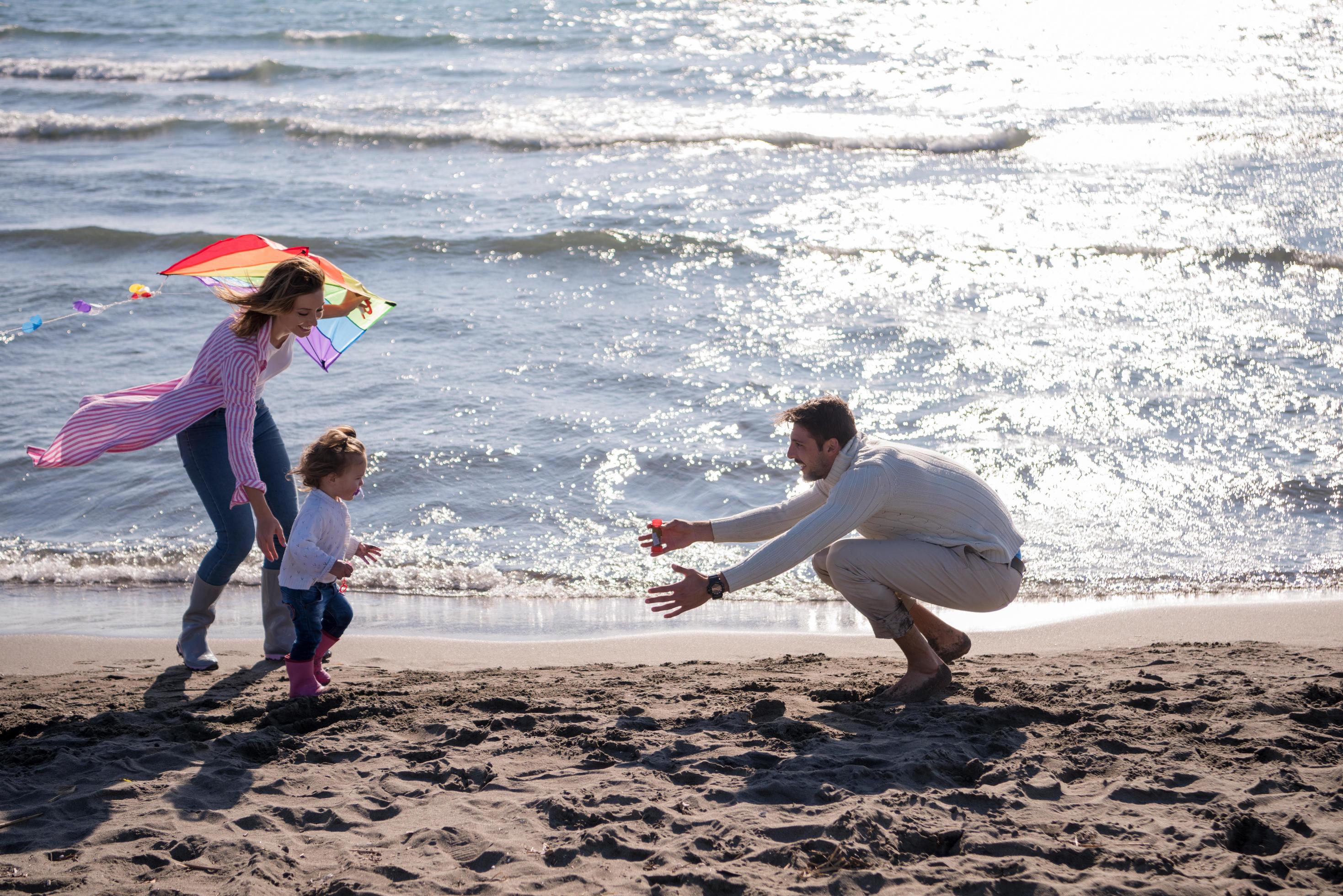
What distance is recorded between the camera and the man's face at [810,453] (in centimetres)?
418

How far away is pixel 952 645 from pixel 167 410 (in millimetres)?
3399

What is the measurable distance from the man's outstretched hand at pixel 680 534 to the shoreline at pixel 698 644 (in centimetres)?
97

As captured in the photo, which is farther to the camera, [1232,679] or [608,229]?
[608,229]

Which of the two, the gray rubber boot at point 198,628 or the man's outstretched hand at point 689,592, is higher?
the man's outstretched hand at point 689,592

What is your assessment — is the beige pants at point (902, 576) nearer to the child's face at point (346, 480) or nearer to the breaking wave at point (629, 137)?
the child's face at point (346, 480)

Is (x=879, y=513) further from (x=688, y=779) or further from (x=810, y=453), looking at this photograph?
(x=688, y=779)

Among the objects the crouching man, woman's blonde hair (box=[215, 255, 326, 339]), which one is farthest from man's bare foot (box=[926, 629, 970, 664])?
woman's blonde hair (box=[215, 255, 326, 339])

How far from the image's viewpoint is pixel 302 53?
83.8 feet

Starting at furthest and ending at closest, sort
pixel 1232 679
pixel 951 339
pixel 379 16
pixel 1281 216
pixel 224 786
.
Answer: pixel 379 16 → pixel 1281 216 → pixel 951 339 → pixel 1232 679 → pixel 224 786

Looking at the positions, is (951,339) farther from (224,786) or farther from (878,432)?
(224,786)

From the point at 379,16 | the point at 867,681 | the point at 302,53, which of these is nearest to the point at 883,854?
the point at 867,681

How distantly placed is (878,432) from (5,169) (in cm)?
1465

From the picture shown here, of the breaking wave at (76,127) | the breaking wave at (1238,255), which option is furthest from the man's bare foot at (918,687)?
the breaking wave at (76,127)

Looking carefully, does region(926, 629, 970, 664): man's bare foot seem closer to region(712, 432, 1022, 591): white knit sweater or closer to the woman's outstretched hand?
region(712, 432, 1022, 591): white knit sweater
